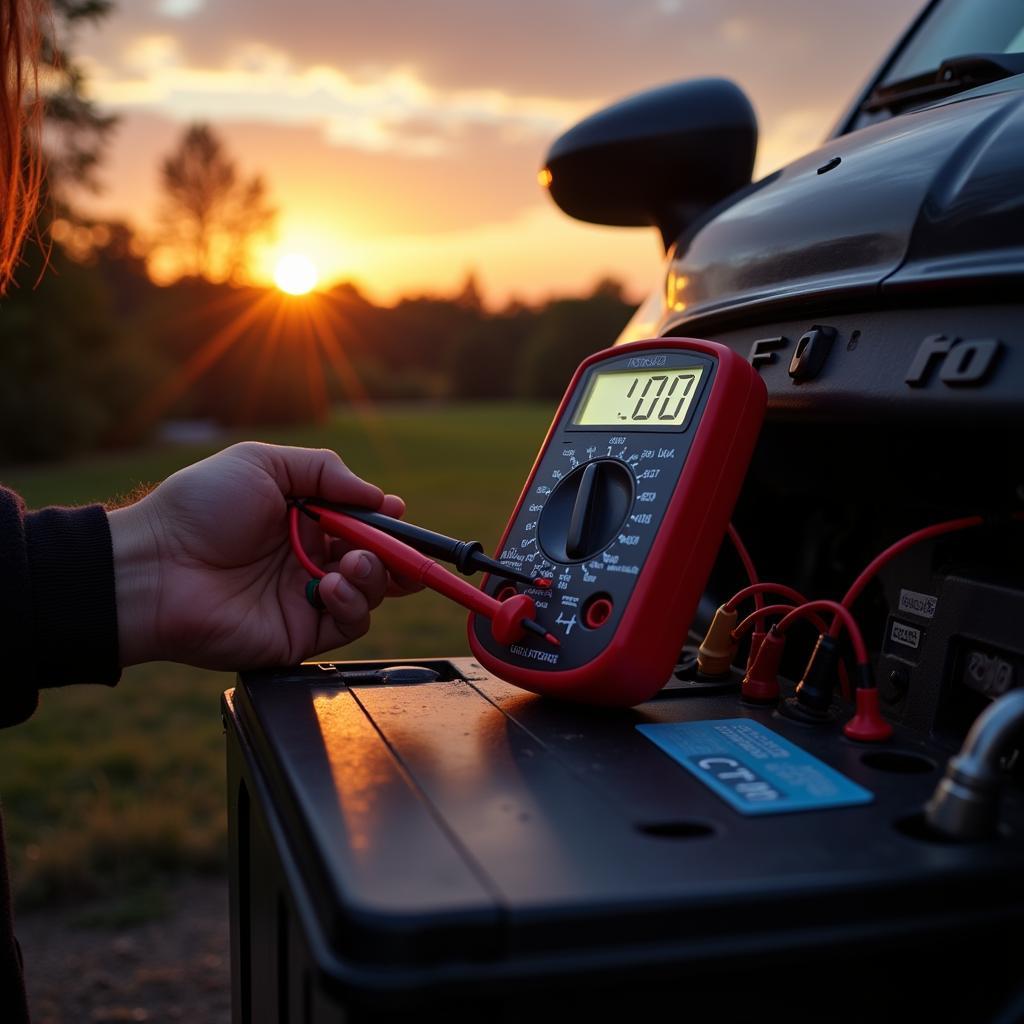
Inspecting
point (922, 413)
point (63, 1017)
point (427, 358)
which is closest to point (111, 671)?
point (922, 413)

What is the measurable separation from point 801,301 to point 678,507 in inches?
10.0

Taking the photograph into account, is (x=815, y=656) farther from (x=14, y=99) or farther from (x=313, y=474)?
(x=14, y=99)

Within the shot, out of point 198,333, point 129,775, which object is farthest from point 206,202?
point 129,775

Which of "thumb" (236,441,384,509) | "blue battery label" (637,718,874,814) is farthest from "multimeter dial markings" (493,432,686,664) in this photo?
"thumb" (236,441,384,509)

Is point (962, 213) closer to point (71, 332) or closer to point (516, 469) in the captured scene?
point (516, 469)

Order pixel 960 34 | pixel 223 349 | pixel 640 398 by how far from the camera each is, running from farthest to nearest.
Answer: pixel 223 349
pixel 960 34
pixel 640 398

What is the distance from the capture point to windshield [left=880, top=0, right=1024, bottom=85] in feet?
4.65

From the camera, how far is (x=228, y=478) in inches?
51.7

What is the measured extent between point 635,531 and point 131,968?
2244mm

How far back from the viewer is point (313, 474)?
52.4 inches

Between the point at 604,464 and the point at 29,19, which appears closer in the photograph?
the point at 604,464

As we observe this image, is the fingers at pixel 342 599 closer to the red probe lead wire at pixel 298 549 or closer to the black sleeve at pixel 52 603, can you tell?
the red probe lead wire at pixel 298 549

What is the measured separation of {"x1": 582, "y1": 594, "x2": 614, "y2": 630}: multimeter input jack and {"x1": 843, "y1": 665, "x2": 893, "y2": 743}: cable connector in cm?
23

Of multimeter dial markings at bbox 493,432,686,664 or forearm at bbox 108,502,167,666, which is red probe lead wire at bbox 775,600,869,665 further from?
forearm at bbox 108,502,167,666
